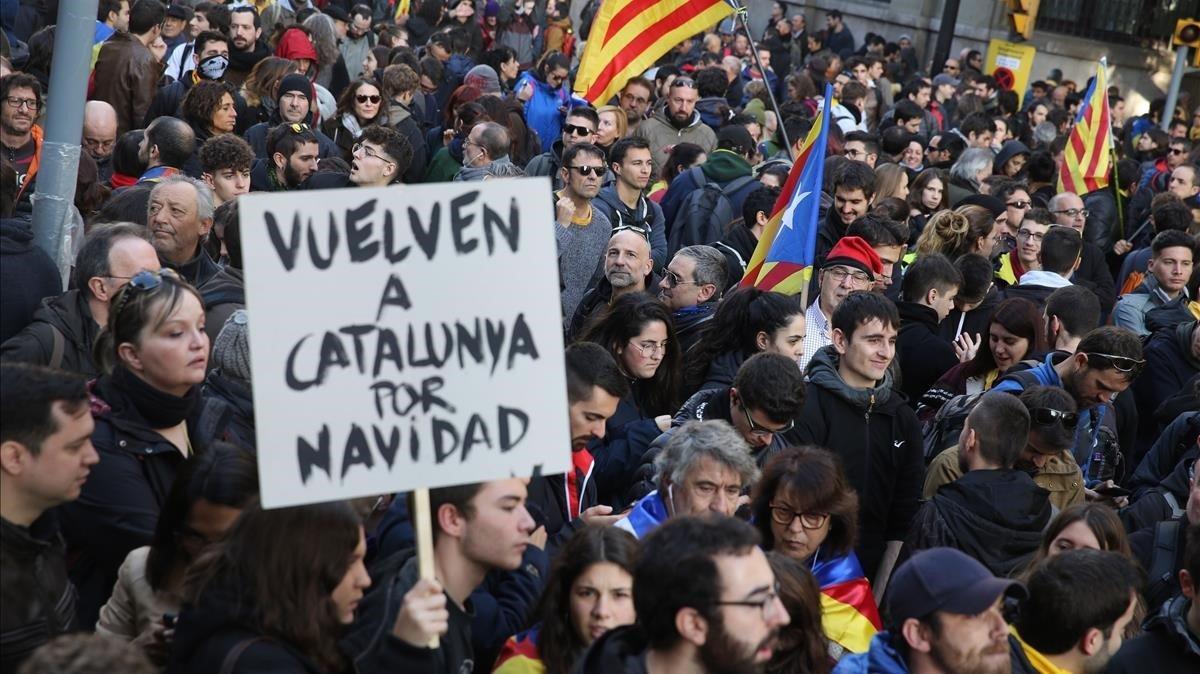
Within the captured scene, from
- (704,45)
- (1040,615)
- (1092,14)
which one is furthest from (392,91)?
(1092,14)

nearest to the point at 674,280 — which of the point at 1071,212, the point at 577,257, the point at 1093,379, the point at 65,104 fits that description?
the point at 577,257

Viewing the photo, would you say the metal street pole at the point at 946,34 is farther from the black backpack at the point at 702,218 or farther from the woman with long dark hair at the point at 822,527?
the woman with long dark hair at the point at 822,527

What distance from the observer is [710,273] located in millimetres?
6820

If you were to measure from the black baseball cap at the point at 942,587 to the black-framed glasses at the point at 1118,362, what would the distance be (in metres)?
2.61

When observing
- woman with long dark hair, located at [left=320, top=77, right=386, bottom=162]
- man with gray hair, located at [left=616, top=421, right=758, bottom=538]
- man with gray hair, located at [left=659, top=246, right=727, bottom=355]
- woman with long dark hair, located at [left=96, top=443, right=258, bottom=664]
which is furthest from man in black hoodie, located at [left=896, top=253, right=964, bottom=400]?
woman with long dark hair, located at [left=320, top=77, right=386, bottom=162]

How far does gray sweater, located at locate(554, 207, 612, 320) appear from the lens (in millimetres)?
7801

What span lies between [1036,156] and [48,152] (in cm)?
960

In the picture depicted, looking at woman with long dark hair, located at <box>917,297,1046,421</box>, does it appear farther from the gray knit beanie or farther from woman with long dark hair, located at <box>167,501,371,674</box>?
woman with long dark hair, located at <box>167,501,371,674</box>

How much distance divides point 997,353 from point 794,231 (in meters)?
1.31

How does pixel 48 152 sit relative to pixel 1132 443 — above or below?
above

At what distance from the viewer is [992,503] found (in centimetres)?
507

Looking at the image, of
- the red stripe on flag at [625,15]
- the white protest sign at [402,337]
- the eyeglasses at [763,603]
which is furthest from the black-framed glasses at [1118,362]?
the red stripe on flag at [625,15]

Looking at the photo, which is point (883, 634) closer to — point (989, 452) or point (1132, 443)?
point (989, 452)

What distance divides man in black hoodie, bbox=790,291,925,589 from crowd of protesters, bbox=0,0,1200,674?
1 cm
